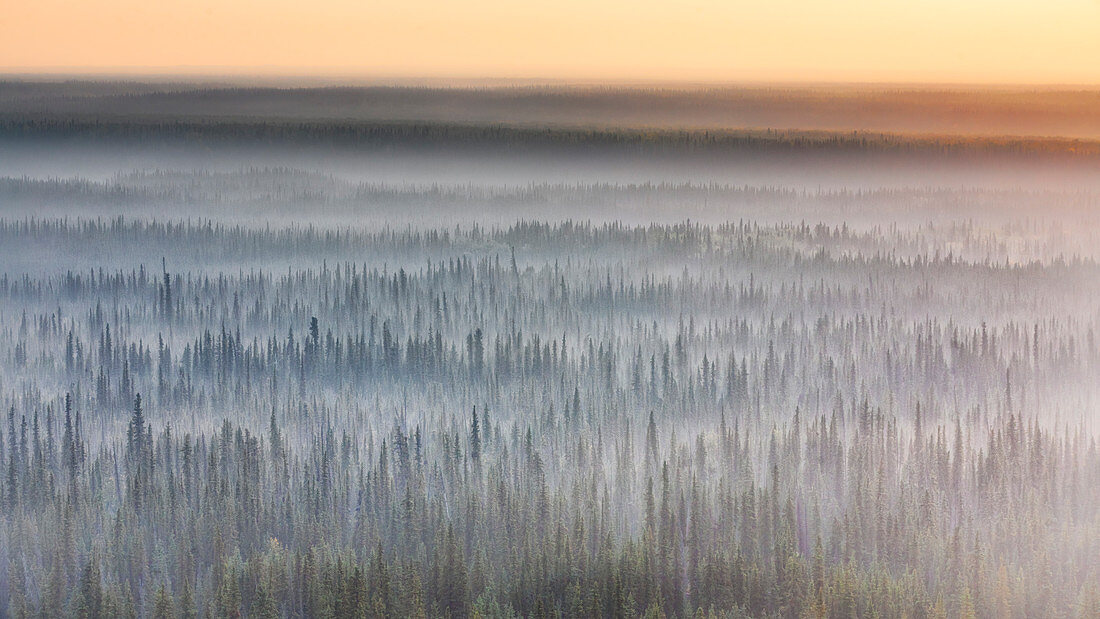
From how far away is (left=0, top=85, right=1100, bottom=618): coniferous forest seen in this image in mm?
2766

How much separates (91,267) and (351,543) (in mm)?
1317

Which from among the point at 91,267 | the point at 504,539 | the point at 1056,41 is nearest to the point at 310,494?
the point at 504,539

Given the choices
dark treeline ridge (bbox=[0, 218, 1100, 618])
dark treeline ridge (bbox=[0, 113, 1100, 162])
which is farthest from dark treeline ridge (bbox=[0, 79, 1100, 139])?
dark treeline ridge (bbox=[0, 218, 1100, 618])

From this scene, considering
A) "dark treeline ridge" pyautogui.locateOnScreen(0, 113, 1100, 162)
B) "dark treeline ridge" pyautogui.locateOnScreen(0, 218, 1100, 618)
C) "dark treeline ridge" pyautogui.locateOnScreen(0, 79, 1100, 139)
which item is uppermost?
"dark treeline ridge" pyautogui.locateOnScreen(0, 79, 1100, 139)

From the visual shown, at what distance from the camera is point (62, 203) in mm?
3273

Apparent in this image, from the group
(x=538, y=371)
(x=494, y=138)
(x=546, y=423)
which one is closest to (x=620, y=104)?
(x=494, y=138)

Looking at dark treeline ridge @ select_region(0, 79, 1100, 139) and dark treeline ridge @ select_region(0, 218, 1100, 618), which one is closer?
dark treeline ridge @ select_region(0, 218, 1100, 618)

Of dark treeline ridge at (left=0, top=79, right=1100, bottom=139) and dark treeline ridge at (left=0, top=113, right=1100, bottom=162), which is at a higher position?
dark treeline ridge at (left=0, top=79, right=1100, bottom=139)

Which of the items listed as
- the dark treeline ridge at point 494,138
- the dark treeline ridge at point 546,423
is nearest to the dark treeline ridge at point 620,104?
the dark treeline ridge at point 494,138

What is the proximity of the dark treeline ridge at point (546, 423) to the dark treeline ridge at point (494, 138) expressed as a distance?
0.93 ft

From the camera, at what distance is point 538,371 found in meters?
3.06

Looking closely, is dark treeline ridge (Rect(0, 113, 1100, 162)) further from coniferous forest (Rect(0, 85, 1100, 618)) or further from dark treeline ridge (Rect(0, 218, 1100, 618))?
dark treeline ridge (Rect(0, 218, 1100, 618))

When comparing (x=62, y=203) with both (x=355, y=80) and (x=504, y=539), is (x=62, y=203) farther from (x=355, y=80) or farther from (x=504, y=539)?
(x=504, y=539)

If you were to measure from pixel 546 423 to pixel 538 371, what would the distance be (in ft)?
0.58
